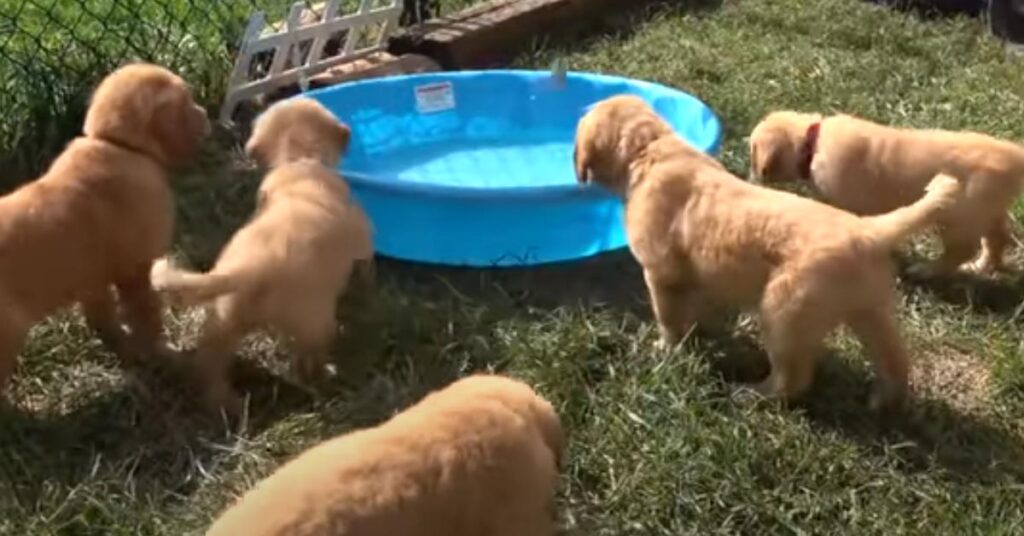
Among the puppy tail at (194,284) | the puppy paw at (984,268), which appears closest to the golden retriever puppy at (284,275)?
the puppy tail at (194,284)

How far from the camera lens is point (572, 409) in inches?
156

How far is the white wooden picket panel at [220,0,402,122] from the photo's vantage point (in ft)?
18.9

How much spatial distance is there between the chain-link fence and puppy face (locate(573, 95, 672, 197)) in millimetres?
2074

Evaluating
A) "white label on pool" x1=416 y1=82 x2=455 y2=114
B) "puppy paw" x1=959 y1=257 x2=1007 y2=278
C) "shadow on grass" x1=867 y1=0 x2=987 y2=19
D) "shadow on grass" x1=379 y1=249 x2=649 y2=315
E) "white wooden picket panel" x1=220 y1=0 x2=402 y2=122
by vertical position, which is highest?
"white wooden picket panel" x1=220 y1=0 x2=402 y2=122

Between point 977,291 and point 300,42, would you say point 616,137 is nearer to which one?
point 977,291

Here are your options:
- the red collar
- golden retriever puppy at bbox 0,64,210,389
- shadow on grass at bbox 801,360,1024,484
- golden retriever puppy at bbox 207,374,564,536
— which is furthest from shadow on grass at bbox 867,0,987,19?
golden retriever puppy at bbox 207,374,564,536

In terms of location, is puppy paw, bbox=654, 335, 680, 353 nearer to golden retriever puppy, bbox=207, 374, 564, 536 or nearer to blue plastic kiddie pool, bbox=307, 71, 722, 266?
blue plastic kiddie pool, bbox=307, 71, 722, 266

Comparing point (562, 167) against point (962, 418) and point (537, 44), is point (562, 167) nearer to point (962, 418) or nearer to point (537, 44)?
point (537, 44)

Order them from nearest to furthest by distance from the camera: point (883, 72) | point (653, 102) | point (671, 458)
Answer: point (671, 458) < point (653, 102) < point (883, 72)

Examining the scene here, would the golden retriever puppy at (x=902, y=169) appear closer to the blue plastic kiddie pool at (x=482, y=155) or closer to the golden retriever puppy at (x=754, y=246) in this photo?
the blue plastic kiddie pool at (x=482, y=155)

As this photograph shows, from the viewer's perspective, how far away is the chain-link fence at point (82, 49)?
17.7 feet

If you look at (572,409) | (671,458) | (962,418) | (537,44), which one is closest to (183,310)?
(572,409)

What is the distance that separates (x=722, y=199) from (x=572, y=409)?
664 mm

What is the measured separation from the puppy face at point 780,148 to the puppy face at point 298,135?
127 cm
